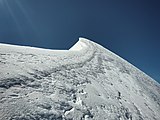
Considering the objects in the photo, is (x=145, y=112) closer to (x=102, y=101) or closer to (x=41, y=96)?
(x=102, y=101)

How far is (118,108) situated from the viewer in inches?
298

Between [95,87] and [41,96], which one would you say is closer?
[41,96]

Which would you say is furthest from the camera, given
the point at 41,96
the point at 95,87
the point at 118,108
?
the point at 95,87

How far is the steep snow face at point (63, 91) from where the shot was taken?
5.41 meters

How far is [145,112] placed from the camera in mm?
8617

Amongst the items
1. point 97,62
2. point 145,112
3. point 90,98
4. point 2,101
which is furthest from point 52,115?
point 97,62

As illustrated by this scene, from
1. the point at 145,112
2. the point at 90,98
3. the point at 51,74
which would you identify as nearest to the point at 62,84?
the point at 51,74

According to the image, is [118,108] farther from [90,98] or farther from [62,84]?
[62,84]

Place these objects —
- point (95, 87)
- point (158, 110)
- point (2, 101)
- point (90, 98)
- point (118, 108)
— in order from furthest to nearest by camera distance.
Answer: point (158, 110) < point (95, 87) < point (118, 108) < point (90, 98) < point (2, 101)

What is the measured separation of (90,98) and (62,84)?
1.11 metres

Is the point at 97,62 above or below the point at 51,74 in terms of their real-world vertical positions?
above

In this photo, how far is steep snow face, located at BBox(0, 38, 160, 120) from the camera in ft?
17.8

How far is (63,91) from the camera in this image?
670cm

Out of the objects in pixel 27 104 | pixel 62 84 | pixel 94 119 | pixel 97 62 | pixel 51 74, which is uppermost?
pixel 97 62
